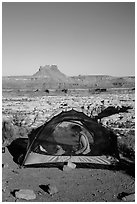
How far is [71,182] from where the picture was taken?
6.16 meters

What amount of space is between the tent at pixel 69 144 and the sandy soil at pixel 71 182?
39 cm

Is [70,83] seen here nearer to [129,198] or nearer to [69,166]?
[69,166]

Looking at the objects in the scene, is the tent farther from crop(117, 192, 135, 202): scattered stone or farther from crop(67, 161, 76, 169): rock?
crop(117, 192, 135, 202): scattered stone

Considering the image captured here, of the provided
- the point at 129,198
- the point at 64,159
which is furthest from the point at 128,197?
the point at 64,159

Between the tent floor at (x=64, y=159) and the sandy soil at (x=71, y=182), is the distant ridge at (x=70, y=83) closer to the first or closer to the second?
the tent floor at (x=64, y=159)

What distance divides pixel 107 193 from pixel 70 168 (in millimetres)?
1557

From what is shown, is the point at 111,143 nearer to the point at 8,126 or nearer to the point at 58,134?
the point at 58,134

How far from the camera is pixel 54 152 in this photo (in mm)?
7906

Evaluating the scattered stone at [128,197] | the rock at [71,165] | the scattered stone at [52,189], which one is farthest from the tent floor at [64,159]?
the scattered stone at [128,197]

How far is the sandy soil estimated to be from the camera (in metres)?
5.39

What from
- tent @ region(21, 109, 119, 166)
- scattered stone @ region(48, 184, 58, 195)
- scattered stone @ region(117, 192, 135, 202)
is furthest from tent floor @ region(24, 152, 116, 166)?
scattered stone @ region(117, 192, 135, 202)

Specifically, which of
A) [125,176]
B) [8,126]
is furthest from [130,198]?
[8,126]

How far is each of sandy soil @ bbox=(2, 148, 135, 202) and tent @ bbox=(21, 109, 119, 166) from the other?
0.39 m

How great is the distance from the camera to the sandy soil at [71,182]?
539 cm
